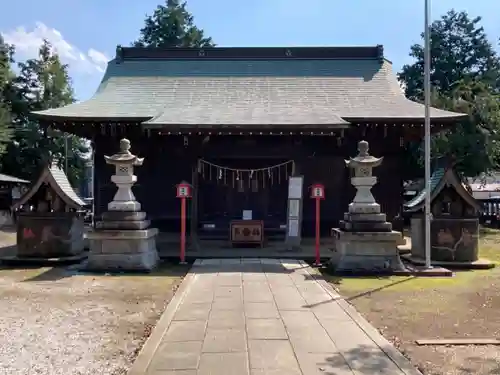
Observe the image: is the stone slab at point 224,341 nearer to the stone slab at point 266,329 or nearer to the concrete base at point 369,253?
the stone slab at point 266,329

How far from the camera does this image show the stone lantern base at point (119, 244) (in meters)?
10.2

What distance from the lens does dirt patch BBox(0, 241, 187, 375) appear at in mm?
4756

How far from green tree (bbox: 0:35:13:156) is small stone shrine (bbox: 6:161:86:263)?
596 inches

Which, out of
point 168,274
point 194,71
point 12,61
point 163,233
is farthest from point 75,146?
point 168,274

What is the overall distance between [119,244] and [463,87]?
18227 mm

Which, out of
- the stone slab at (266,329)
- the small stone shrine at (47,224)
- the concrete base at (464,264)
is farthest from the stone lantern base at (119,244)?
the concrete base at (464,264)

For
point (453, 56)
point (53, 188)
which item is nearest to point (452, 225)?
point (53, 188)

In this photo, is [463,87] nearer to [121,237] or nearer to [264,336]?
[121,237]

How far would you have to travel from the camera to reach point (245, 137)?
14.5m

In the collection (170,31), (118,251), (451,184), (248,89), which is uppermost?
(170,31)

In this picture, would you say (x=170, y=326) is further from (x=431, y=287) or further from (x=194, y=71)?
(x=194, y=71)

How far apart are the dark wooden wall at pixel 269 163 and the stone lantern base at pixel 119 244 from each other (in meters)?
4.27

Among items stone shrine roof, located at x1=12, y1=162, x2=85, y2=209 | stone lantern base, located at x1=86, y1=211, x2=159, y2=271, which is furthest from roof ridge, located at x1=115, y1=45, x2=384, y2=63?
stone lantern base, located at x1=86, y1=211, x2=159, y2=271

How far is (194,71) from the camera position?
731 inches
